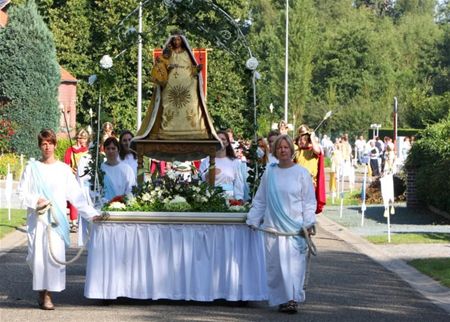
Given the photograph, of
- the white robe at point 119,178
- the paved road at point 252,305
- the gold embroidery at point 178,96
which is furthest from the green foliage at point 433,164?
the gold embroidery at point 178,96

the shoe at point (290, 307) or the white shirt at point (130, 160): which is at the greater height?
the white shirt at point (130, 160)

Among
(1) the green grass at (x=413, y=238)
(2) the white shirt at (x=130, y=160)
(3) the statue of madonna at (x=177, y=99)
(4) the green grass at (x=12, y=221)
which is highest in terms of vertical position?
(3) the statue of madonna at (x=177, y=99)

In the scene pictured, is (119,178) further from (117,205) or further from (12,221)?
(12,221)

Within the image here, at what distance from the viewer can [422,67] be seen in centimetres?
10212

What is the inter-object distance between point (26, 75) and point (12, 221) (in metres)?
25.8

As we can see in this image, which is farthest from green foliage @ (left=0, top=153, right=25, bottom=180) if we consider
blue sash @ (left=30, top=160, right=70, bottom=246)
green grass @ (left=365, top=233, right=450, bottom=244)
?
blue sash @ (left=30, top=160, right=70, bottom=246)

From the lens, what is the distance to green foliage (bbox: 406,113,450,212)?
86.6 ft

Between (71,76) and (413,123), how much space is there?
22.2 metres

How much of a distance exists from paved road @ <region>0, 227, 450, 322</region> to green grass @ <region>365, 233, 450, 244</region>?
4882mm

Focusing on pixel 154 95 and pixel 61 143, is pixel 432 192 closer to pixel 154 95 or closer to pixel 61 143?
pixel 154 95

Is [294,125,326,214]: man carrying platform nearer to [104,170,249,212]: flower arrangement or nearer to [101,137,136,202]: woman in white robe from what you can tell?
[101,137,136,202]: woman in white robe

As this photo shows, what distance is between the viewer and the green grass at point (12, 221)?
22.6 meters

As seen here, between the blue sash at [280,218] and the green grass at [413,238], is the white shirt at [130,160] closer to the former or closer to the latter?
the blue sash at [280,218]

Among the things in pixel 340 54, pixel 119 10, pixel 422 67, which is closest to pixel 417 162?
pixel 119 10
